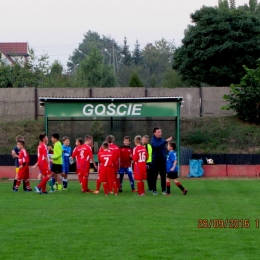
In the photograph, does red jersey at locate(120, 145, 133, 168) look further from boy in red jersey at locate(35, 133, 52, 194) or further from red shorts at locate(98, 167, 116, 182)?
boy in red jersey at locate(35, 133, 52, 194)

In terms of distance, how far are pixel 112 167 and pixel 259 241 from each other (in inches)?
389

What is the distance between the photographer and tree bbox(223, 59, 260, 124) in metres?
36.9

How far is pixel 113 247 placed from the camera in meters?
10.6

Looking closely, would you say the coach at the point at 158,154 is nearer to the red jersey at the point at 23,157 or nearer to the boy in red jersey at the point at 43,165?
the boy in red jersey at the point at 43,165

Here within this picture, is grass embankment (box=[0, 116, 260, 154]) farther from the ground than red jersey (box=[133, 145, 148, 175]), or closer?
farther from the ground

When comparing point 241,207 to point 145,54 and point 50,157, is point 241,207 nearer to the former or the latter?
point 50,157

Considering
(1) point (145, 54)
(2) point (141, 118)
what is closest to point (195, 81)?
(2) point (141, 118)

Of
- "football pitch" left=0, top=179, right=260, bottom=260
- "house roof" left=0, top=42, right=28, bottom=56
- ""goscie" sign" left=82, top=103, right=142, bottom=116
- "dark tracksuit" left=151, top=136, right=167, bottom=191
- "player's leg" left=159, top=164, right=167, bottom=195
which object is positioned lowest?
"football pitch" left=0, top=179, right=260, bottom=260

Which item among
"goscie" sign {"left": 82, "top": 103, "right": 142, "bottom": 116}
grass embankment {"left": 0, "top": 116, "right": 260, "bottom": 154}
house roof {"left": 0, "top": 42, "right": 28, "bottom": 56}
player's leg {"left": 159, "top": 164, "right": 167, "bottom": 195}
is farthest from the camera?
house roof {"left": 0, "top": 42, "right": 28, "bottom": 56}

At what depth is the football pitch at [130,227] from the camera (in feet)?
33.6

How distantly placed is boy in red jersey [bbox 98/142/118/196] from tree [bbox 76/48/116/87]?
153 ft

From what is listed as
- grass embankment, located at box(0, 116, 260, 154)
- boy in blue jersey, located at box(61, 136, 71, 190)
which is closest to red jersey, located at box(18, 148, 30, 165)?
boy in blue jersey, located at box(61, 136, 71, 190)

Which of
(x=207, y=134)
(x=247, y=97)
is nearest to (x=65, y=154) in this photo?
(x=207, y=134)
